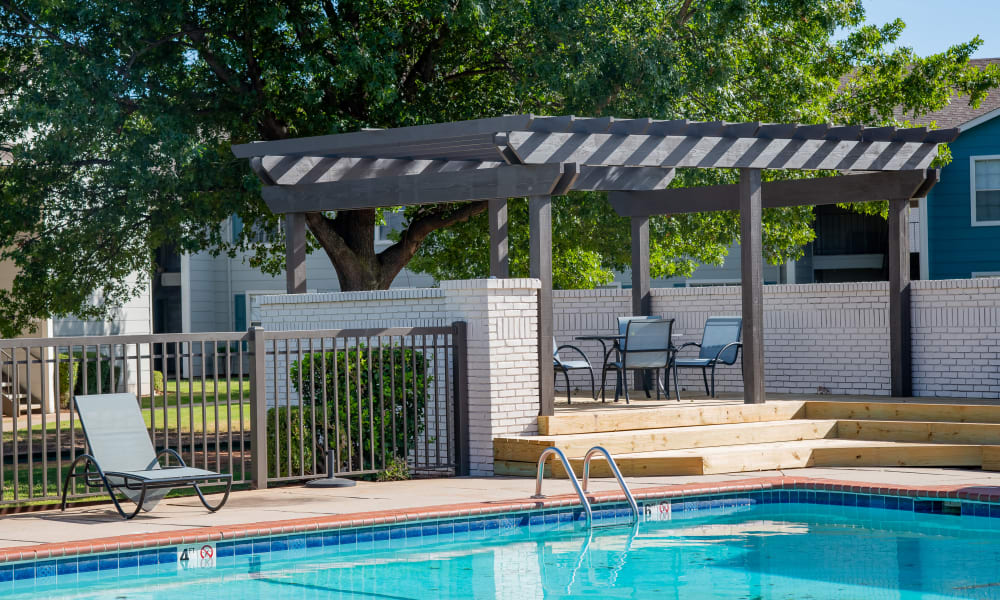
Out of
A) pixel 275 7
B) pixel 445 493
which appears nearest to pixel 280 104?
pixel 275 7

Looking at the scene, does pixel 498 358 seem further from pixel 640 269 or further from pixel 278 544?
pixel 640 269

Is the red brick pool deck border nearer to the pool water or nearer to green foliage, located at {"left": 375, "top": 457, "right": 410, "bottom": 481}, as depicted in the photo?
the pool water

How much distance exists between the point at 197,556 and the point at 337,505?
5.23ft

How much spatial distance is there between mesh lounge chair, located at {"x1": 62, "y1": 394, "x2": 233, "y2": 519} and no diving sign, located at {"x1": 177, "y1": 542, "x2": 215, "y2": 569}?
2.94 ft

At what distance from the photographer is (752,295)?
1211 centimetres

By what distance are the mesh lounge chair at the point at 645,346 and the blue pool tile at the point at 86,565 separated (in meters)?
6.62

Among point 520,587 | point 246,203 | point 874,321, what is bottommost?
point 520,587

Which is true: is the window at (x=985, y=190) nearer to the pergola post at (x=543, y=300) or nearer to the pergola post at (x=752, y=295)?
the pergola post at (x=752, y=295)

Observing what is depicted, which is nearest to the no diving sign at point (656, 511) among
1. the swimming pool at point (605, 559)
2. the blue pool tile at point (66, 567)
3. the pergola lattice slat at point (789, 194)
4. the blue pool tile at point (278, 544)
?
the swimming pool at point (605, 559)

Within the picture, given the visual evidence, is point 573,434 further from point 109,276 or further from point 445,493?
point 109,276

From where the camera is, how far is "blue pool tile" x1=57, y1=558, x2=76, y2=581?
707cm

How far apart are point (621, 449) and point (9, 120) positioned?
29.7 feet

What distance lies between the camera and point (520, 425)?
1093 centimetres

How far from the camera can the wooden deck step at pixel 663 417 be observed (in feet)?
36.0
